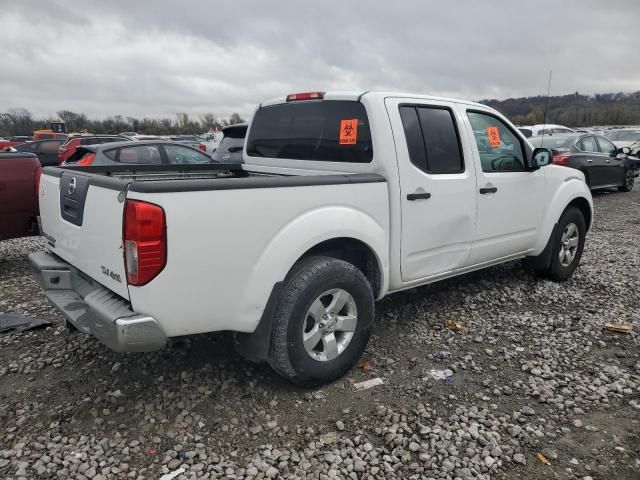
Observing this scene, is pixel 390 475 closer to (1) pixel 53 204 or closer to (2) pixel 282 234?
(2) pixel 282 234

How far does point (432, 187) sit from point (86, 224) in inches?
93.1

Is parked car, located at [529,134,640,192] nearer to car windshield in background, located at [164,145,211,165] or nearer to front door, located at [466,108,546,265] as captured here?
front door, located at [466,108,546,265]

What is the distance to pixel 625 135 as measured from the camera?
18594 mm

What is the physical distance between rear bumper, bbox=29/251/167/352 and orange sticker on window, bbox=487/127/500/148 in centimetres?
324

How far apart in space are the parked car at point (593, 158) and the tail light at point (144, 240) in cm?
1064

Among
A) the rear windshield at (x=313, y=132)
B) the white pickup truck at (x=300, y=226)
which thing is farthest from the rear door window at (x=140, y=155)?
the rear windshield at (x=313, y=132)

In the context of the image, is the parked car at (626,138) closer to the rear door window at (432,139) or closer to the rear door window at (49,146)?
the rear door window at (432,139)

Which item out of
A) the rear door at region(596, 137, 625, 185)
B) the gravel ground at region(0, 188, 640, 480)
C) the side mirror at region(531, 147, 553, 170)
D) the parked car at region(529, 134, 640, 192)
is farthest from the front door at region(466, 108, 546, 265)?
the rear door at region(596, 137, 625, 185)

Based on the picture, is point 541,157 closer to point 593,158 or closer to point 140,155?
point 140,155

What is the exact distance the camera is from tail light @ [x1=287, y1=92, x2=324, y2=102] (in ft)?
12.7

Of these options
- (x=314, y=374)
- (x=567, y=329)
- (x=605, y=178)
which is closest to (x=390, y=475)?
(x=314, y=374)

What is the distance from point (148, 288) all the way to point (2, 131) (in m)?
58.9

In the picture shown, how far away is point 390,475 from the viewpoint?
247cm

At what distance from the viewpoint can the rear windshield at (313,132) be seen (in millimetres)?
3600
